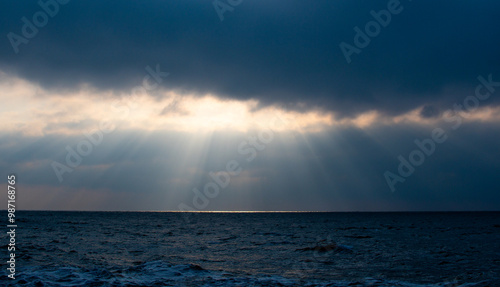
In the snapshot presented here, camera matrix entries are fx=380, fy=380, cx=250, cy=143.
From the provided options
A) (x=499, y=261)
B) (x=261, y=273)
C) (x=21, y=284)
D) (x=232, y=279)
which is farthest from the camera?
(x=499, y=261)

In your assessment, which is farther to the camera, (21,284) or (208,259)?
(208,259)

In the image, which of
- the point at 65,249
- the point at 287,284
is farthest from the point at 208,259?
the point at 65,249

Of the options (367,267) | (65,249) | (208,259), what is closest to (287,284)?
(367,267)

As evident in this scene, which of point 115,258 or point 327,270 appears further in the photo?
point 115,258

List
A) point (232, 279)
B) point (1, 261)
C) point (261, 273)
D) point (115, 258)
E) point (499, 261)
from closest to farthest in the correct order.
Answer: point (232, 279)
point (261, 273)
point (1, 261)
point (499, 261)
point (115, 258)

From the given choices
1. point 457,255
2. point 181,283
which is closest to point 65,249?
point 181,283

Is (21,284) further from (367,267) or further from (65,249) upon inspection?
(367,267)

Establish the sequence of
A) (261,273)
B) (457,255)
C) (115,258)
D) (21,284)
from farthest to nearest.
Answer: (457,255) < (115,258) < (261,273) < (21,284)

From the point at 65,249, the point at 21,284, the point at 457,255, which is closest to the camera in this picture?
the point at 21,284

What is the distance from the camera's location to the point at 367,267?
2542 centimetres

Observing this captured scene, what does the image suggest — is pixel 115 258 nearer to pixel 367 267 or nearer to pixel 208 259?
pixel 208 259

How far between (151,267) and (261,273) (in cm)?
707

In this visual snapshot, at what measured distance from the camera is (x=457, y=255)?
3128 centimetres

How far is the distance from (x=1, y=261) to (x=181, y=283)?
13780 millimetres
